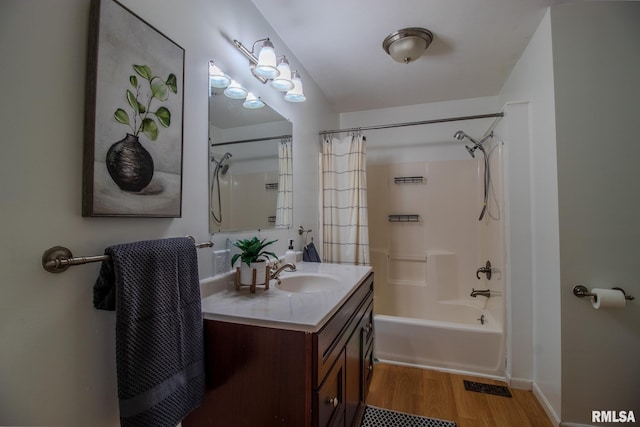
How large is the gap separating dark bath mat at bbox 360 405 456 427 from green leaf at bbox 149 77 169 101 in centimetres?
193

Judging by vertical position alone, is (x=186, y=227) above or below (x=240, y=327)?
above

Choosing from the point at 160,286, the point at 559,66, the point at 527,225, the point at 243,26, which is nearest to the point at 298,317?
the point at 160,286

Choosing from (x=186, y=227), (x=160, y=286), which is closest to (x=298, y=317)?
(x=160, y=286)

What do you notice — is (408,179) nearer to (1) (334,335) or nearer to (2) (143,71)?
(1) (334,335)

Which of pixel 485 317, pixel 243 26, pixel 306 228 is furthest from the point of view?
pixel 485 317

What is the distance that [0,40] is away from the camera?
0.57 m

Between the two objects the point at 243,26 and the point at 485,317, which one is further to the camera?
the point at 485,317

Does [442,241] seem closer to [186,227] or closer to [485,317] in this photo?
[485,317]

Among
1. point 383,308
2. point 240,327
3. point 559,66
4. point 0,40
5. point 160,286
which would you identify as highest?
point 559,66

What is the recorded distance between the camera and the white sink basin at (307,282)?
1.50 meters

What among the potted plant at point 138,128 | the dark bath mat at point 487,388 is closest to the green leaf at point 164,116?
the potted plant at point 138,128

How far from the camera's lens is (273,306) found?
1.01 meters

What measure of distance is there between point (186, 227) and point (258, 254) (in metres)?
0.34

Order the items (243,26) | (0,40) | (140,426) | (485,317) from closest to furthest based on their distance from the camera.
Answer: (0,40) → (140,426) → (243,26) → (485,317)
